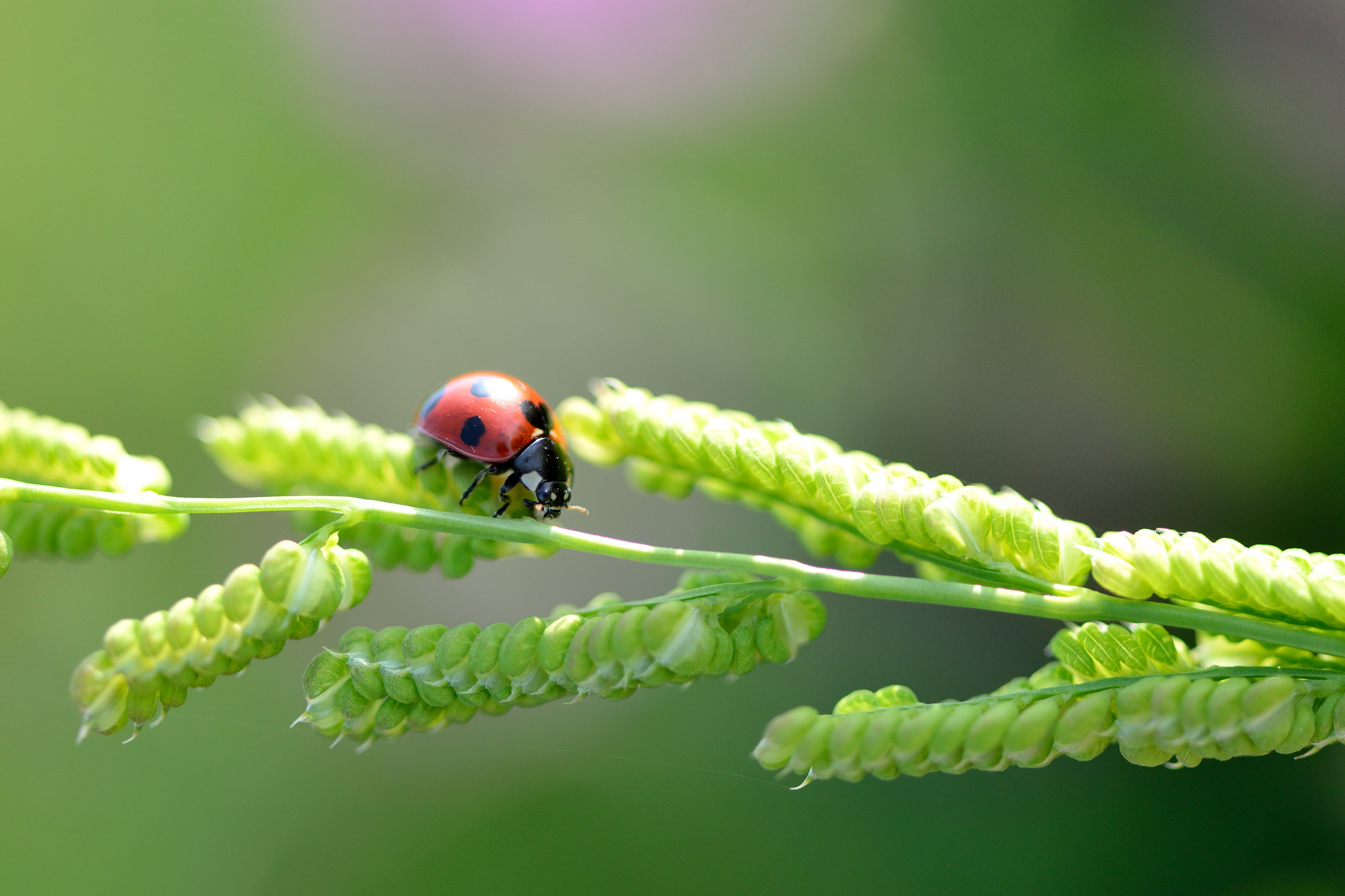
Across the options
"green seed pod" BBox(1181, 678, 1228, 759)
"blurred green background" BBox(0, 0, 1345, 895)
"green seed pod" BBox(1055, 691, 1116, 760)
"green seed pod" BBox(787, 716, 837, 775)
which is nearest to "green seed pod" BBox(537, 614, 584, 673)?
"green seed pod" BBox(787, 716, 837, 775)

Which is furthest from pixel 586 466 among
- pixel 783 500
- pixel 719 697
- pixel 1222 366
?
pixel 783 500

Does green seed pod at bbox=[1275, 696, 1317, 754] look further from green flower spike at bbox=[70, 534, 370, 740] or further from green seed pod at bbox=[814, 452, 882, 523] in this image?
green flower spike at bbox=[70, 534, 370, 740]

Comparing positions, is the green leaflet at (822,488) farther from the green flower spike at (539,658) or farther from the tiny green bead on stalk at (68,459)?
the tiny green bead on stalk at (68,459)

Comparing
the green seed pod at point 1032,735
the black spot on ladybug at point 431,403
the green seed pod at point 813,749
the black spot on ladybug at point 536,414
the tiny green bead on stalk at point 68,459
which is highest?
the black spot on ladybug at point 536,414

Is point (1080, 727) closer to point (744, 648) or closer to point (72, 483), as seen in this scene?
point (744, 648)

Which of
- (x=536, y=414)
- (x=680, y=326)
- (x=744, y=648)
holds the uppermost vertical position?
(x=680, y=326)

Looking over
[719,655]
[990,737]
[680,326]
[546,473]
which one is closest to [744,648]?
[719,655]

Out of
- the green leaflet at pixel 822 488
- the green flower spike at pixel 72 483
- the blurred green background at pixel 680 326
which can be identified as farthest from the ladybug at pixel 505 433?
the blurred green background at pixel 680 326
